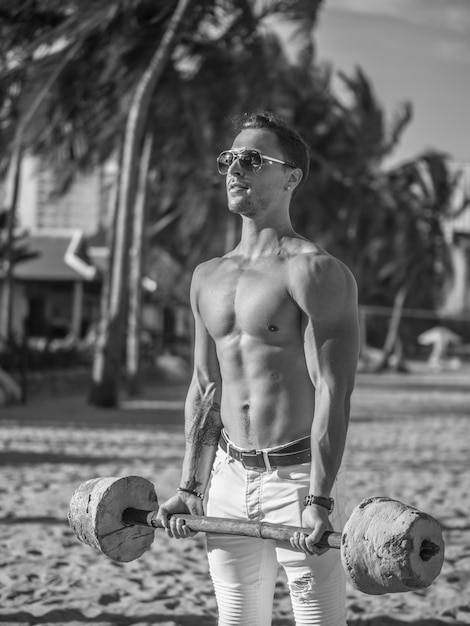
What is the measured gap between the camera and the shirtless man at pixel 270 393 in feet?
9.30

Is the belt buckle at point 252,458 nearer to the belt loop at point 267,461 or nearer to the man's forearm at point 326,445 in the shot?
the belt loop at point 267,461

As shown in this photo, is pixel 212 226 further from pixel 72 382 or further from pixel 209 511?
pixel 209 511

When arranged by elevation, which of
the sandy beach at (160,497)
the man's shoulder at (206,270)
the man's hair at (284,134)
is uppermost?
the man's hair at (284,134)

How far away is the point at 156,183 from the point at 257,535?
2671cm

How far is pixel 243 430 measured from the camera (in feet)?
9.91

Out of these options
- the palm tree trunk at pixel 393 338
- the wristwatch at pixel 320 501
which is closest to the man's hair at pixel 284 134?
the wristwatch at pixel 320 501

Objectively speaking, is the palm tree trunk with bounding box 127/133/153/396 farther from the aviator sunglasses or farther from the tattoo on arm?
the aviator sunglasses

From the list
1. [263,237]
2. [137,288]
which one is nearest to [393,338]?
[137,288]

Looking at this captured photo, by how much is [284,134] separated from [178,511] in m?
1.16

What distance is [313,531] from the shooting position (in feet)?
8.87

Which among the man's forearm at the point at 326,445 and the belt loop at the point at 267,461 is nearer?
the man's forearm at the point at 326,445

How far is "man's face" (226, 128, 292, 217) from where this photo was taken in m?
3.03

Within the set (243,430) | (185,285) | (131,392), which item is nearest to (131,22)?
(131,392)

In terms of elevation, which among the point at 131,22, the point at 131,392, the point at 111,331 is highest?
the point at 131,22
